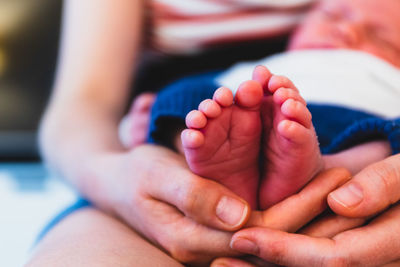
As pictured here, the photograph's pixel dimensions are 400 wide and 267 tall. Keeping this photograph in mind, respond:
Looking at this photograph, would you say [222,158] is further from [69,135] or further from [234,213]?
[69,135]

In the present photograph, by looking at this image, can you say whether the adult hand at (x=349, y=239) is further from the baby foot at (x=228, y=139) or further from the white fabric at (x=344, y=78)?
the white fabric at (x=344, y=78)

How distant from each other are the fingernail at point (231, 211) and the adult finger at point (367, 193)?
81 mm

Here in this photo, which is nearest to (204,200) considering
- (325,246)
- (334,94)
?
(325,246)

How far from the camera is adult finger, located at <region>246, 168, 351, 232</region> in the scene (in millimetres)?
358

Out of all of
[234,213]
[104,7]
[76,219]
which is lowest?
[76,219]

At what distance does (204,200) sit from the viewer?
344 millimetres

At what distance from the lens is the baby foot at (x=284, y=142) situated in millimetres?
318

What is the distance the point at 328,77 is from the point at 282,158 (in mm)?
225

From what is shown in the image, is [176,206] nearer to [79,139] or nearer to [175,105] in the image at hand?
[175,105]

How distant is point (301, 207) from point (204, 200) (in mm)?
91

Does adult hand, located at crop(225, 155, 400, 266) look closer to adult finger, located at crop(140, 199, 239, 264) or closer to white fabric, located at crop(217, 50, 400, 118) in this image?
adult finger, located at crop(140, 199, 239, 264)

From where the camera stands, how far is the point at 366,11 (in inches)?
24.1

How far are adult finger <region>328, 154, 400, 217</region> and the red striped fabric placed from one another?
0.42 m

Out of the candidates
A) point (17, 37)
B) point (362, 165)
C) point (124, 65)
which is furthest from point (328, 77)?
point (17, 37)
